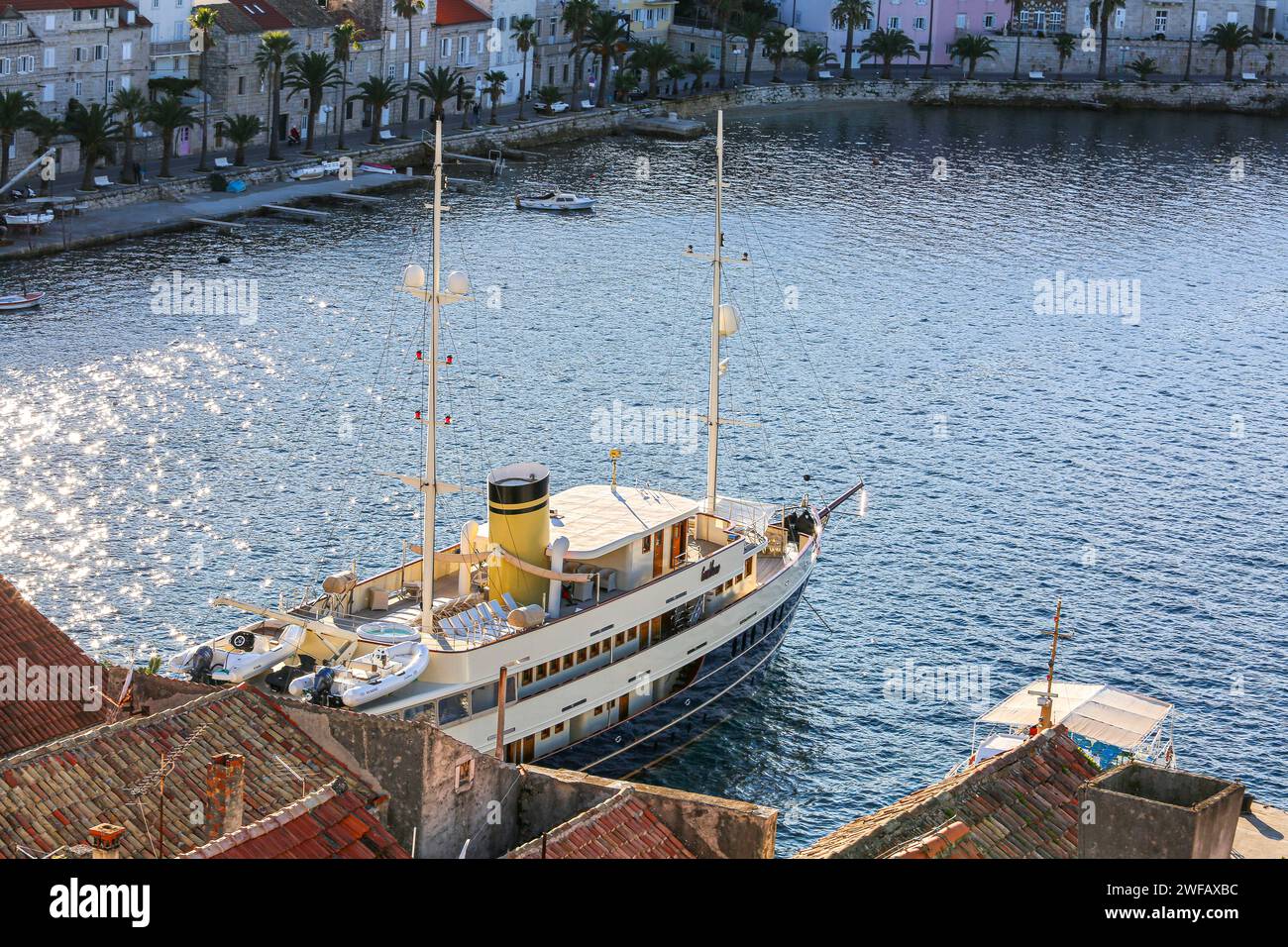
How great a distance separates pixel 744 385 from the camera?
335 ft

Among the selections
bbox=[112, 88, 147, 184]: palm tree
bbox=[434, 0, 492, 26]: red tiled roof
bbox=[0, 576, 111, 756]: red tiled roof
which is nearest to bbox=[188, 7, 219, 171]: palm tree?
bbox=[112, 88, 147, 184]: palm tree

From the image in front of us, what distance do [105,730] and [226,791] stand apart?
469 cm

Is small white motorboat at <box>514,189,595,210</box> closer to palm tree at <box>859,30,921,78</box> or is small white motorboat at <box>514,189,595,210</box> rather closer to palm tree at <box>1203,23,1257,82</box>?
palm tree at <box>859,30,921,78</box>

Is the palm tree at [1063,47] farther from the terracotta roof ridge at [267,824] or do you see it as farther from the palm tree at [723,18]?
the terracotta roof ridge at [267,824]

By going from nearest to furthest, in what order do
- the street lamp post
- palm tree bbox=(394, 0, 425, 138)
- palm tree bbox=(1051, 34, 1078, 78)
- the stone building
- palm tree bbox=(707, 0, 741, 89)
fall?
the stone building → the street lamp post → palm tree bbox=(394, 0, 425, 138) → palm tree bbox=(707, 0, 741, 89) → palm tree bbox=(1051, 34, 1078, 78)

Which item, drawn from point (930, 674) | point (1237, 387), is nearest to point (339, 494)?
point (930, 674)

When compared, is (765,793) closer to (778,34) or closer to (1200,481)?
(1200,481)

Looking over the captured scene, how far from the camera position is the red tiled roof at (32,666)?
41.2 m

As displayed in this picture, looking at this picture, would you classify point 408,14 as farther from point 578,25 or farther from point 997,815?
point 997,815

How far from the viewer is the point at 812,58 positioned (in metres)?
189

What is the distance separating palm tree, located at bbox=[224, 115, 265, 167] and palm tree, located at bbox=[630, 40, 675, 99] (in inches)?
1804

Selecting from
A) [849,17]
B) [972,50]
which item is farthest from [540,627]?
[972,50]

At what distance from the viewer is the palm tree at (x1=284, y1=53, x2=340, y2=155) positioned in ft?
481

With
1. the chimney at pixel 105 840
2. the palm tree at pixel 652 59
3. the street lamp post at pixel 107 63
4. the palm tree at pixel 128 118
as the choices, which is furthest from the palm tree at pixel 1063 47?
the chimney at pixel 105 840
